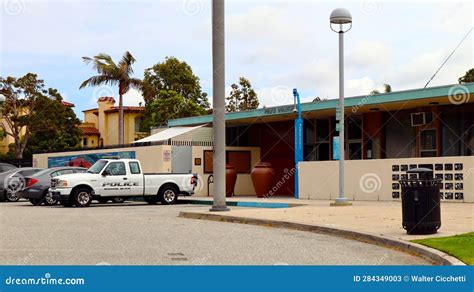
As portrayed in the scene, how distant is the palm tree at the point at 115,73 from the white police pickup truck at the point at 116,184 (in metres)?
18.6

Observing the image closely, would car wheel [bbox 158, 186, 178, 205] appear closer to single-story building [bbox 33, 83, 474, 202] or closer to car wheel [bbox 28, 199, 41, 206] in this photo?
car wheel [bbox 28, 199, 41, 206]

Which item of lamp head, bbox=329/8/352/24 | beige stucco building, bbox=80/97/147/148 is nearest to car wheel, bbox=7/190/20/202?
lamp head, bbox=329/8/352/24

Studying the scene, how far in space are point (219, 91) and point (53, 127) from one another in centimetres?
4417

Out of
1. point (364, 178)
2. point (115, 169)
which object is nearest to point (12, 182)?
point (115, 169)

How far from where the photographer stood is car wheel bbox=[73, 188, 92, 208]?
78.0ft

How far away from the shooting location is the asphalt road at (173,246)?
9.78m

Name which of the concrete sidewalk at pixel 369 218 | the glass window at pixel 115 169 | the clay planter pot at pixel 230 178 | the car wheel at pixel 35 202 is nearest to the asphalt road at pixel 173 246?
the concrete sidewalk at pixel 369 218

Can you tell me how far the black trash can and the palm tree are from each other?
3282cm

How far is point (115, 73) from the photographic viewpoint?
43.2 meters

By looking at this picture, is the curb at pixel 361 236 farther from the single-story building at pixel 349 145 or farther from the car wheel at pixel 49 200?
→ the single-story building at pixel 349 145
